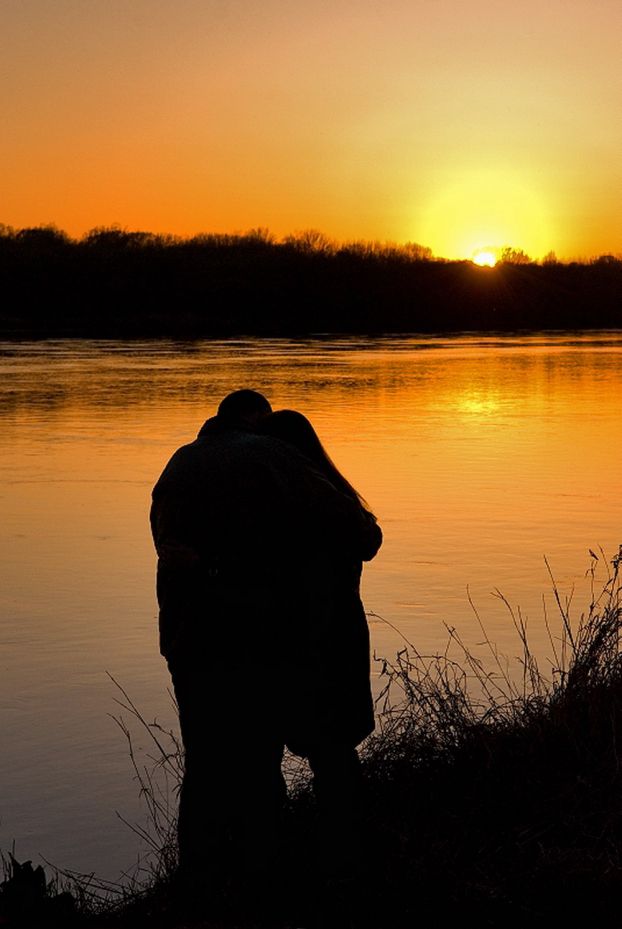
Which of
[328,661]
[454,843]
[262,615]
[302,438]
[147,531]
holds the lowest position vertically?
[147,531]

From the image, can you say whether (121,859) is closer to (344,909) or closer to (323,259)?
(344,909)

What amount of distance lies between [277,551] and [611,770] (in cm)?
171

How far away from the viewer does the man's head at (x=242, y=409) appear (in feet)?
13.4

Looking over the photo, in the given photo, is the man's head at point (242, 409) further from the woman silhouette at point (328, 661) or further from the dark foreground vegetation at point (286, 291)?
the dark foreground vegetation at point (286, 291)

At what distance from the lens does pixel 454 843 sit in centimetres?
455

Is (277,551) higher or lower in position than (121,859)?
higher

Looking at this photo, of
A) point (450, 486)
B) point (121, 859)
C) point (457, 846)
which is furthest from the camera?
point (450, 486)

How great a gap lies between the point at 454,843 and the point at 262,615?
1.13 meters

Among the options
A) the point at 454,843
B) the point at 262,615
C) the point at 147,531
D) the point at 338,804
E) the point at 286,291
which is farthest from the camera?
the point at 286,291

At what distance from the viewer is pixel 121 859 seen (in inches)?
213

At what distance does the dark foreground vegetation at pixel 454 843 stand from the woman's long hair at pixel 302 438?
1090 millimetres

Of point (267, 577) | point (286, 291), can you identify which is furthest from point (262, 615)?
point (286, 291)

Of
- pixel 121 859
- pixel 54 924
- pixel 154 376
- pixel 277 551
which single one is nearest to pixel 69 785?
pixel 121 859

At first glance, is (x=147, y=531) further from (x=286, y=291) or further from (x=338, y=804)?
(x=286, y=291)
